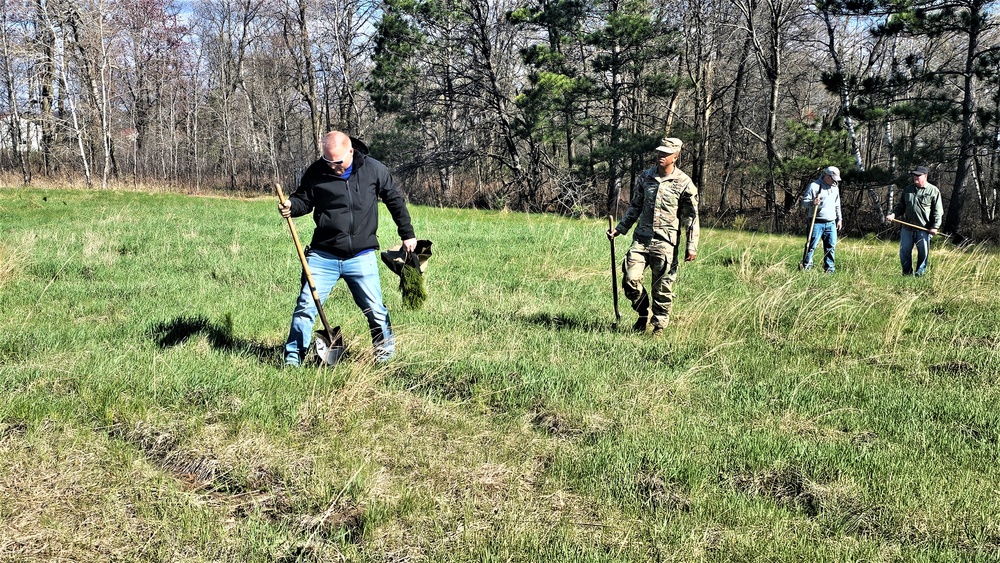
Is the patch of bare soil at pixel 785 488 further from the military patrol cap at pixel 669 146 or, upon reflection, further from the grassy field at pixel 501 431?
the military patrol cap at pixel 669 146

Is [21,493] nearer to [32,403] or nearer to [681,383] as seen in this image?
[32,403]

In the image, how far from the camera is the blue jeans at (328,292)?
210 inches

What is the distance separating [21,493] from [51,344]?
284 centimetres

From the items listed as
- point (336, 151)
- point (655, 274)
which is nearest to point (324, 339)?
point (336, 151)

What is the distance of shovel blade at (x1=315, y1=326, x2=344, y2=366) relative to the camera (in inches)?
209

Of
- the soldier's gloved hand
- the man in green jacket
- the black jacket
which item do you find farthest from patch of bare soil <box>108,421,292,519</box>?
the man in green jacket

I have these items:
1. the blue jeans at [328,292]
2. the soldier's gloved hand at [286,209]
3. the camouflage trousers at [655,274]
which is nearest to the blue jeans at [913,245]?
the camouflage trousers at [655,274]

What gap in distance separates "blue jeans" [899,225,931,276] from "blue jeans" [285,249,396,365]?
8.72 m

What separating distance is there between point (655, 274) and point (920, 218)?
19.7ft

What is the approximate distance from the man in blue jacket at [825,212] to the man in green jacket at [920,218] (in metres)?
0.92

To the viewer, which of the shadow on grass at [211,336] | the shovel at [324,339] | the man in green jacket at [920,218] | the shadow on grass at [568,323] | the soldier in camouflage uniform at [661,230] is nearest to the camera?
the shovel at [324,339]

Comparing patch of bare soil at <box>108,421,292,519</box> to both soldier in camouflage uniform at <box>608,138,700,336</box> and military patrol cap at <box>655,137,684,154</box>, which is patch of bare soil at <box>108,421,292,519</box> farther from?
military patrol cap at <box>655,137,684,154</box>

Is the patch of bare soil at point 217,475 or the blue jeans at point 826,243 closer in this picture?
the patch of bare soil at point 217,475

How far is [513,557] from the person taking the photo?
10.4ft
